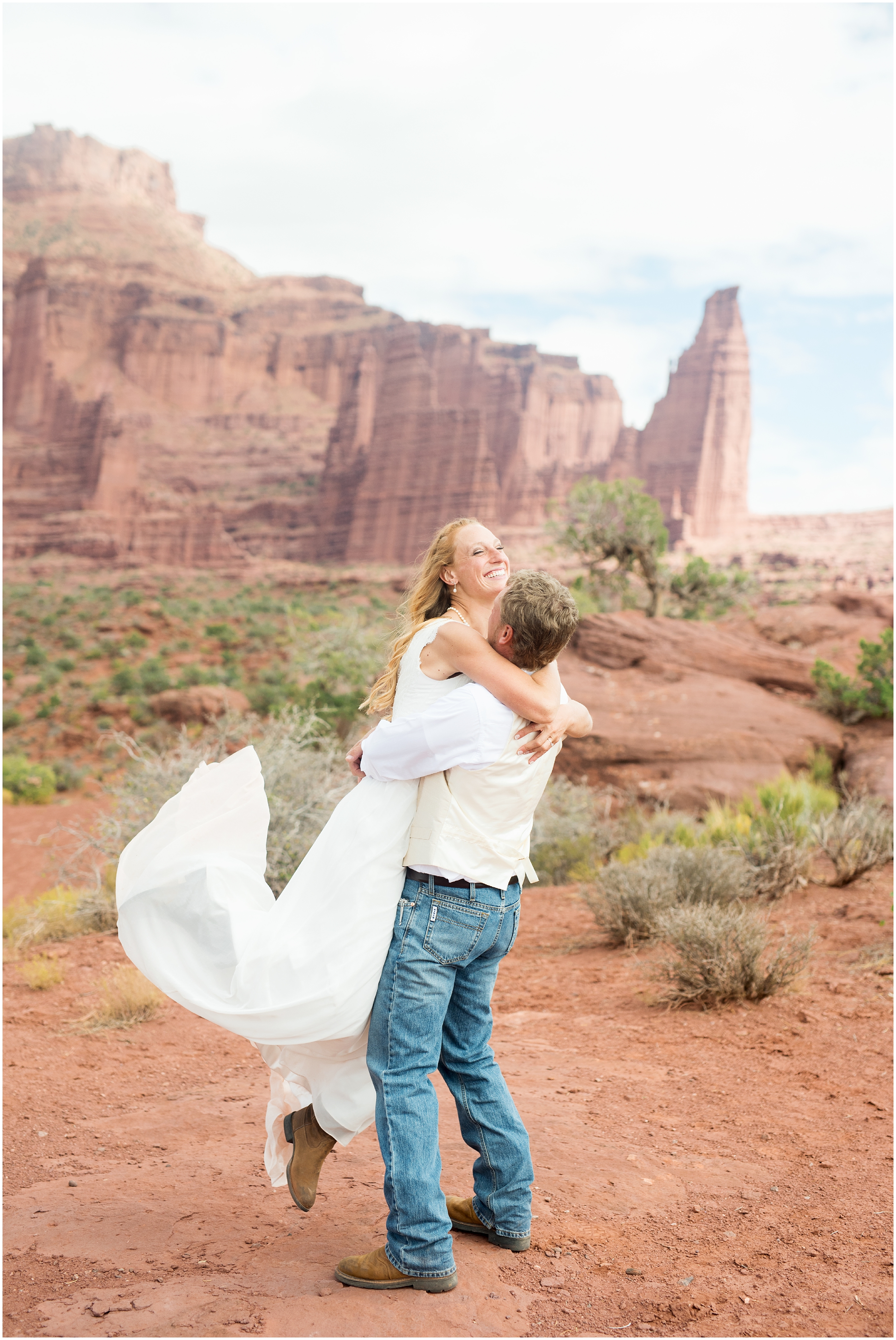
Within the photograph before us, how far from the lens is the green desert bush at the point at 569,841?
886 cm

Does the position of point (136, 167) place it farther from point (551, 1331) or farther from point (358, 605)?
point (551, 1331)

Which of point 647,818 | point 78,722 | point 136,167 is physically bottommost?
point 78,722

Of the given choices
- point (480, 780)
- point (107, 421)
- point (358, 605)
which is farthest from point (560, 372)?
point (480, 780)

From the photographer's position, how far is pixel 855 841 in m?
7.57

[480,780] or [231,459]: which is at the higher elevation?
[231,459]

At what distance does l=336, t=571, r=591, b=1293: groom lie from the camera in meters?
2.47

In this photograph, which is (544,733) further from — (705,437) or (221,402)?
(221,402)

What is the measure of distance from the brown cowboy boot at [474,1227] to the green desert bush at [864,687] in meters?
9.65

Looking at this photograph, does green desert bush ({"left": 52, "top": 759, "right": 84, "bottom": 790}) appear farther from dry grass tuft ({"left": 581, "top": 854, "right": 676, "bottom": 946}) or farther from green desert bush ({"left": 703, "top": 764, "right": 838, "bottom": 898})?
dry grass tuft ({"left": 581, "top": 854, "right": 676, "bottom": 946})

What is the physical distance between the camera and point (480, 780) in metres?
2.55

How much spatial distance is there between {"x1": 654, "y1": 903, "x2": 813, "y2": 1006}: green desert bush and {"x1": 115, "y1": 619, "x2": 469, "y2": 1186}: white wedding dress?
119 inches

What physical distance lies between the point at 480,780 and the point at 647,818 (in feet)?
25.1

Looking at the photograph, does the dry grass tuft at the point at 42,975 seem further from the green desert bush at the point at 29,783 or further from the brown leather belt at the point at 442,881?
the green desert bush at the point at 29,783

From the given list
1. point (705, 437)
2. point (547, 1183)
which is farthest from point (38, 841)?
point (705, 437)
